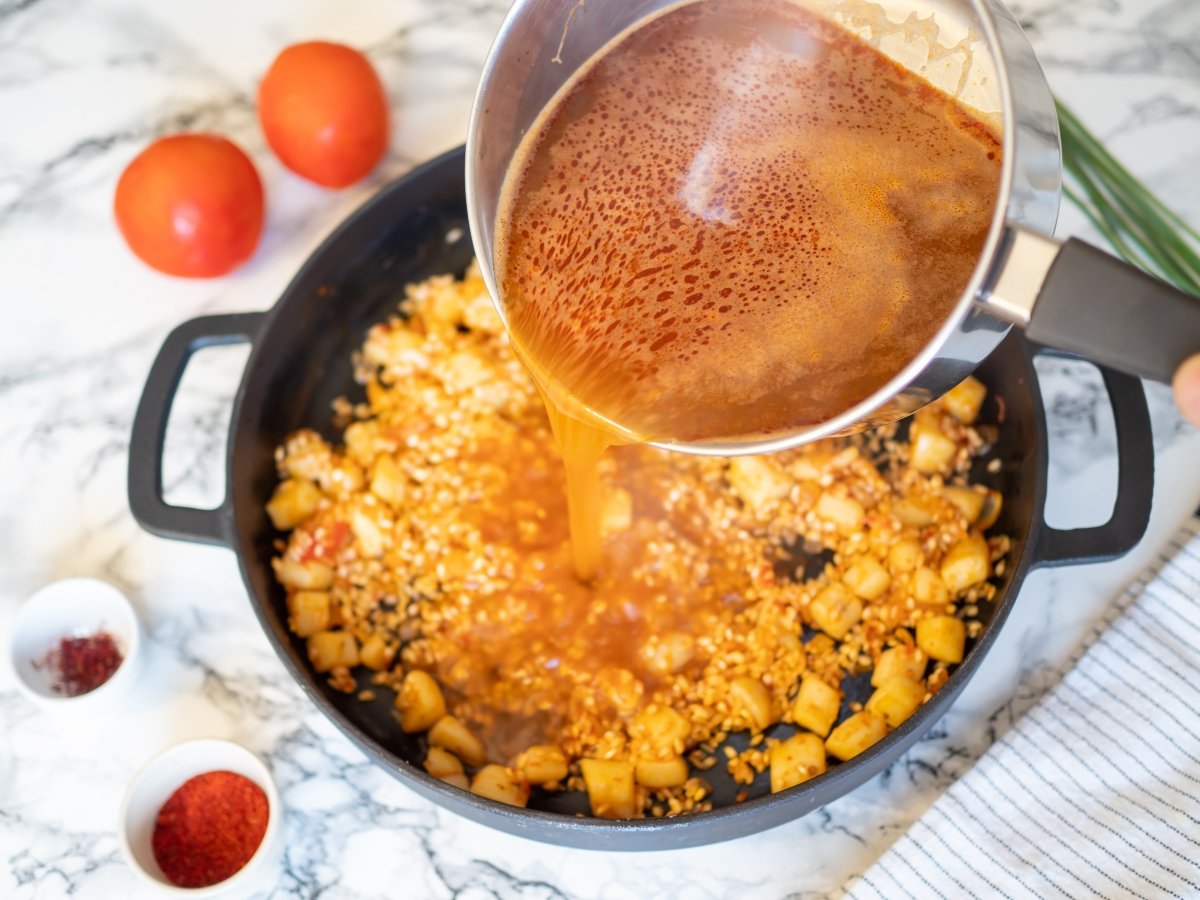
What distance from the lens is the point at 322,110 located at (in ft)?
4.68

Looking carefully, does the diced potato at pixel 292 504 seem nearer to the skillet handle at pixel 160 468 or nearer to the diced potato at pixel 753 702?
the skillet handle at pixel 160 468

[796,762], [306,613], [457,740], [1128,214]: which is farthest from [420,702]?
[1128,214]

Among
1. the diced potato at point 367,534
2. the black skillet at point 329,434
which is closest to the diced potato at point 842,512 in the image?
the black skillet at point 329,434

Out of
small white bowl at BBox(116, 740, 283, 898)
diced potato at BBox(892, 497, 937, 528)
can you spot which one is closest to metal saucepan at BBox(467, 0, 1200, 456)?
diced potato at BBox(892, 497, 937, 528)

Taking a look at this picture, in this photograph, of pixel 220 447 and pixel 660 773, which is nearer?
pixel 660 773

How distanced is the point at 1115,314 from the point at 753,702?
0.59 metres

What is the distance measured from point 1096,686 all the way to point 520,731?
580 mm

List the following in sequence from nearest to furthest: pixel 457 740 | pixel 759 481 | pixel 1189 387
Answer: pixel 1189 387
pixel 457 740
pixel 759 481

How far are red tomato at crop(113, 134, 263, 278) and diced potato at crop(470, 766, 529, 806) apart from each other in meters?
0.71

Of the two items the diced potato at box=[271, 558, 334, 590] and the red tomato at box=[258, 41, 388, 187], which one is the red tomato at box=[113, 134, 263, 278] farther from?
the diced potato at box=[271, 558, 334, 590]

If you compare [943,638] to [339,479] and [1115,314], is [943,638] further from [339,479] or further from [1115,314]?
[339,479]

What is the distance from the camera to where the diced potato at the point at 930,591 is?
48.4 inches

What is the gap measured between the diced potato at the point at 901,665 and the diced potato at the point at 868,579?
70 mm

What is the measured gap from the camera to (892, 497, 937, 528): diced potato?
4.21ft
